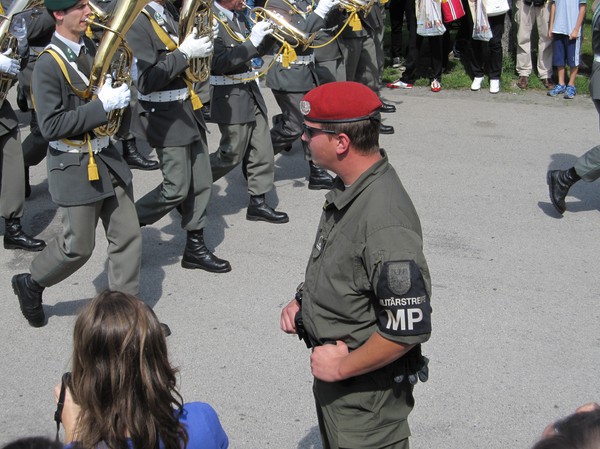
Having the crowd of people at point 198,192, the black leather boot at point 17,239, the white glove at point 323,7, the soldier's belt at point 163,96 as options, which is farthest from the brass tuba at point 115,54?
the white glove at point 323,7

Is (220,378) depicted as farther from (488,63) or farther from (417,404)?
(488,63)

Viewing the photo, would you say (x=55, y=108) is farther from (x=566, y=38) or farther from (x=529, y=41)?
(x=529, y=41)

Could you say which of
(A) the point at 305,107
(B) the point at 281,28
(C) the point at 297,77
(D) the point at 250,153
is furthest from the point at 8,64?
(A) the point at 305,107

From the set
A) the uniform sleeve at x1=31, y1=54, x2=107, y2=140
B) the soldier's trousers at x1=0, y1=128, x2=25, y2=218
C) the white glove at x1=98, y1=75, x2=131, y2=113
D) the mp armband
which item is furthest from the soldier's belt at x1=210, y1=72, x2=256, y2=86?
the mp armband

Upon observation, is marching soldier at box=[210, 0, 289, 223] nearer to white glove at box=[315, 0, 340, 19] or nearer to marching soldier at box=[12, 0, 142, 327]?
white glove at box=[315, 0, 340, 19]

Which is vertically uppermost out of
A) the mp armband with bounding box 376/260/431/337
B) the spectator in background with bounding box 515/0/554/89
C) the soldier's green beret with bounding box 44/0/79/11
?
the soldier's green beret with bounding box 44/0/79/11

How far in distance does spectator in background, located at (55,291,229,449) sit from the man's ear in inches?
32.9

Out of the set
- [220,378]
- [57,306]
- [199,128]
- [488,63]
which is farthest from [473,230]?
[488,63]

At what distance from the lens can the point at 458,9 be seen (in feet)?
31.5

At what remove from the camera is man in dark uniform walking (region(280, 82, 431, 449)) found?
2.62 m

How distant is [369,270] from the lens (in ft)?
→ 8.73

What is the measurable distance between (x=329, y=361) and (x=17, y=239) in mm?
3806

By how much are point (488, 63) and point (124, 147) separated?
435 centimetres

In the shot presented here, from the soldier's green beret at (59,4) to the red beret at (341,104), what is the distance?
6.64 ft
